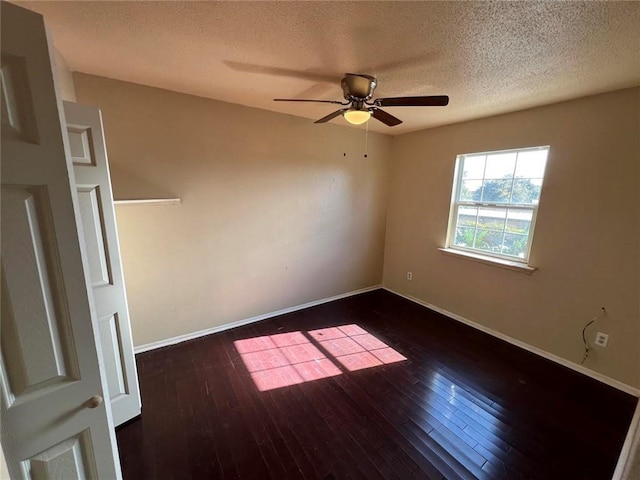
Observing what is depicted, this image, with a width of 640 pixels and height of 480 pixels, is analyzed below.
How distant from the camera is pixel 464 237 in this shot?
10.9 feet

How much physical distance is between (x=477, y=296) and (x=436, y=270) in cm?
58

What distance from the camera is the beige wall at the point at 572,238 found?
2.14 m

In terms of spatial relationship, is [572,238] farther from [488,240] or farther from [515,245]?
[488,240]

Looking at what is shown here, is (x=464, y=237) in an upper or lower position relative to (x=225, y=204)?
lower

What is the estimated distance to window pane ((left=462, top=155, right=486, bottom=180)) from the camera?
309 cm


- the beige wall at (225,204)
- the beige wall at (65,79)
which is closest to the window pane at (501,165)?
the beige wall at (225,204)

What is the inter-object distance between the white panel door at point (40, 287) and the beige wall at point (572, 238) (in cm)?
342

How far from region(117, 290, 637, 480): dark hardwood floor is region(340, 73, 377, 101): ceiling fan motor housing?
7.54 feet

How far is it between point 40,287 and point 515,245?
11.7ft

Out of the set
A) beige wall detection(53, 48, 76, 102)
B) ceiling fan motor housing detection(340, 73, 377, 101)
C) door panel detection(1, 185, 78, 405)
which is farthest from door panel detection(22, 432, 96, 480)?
ceiling fan motor housing detection(340, 73, 377, 101)

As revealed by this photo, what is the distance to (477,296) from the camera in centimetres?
315

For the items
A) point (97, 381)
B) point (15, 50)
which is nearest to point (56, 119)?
point (15, 50)

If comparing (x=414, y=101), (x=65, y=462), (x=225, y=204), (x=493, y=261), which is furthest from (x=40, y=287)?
(x=493, y=261)

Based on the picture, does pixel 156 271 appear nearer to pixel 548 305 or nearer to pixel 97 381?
pixel 97 381
